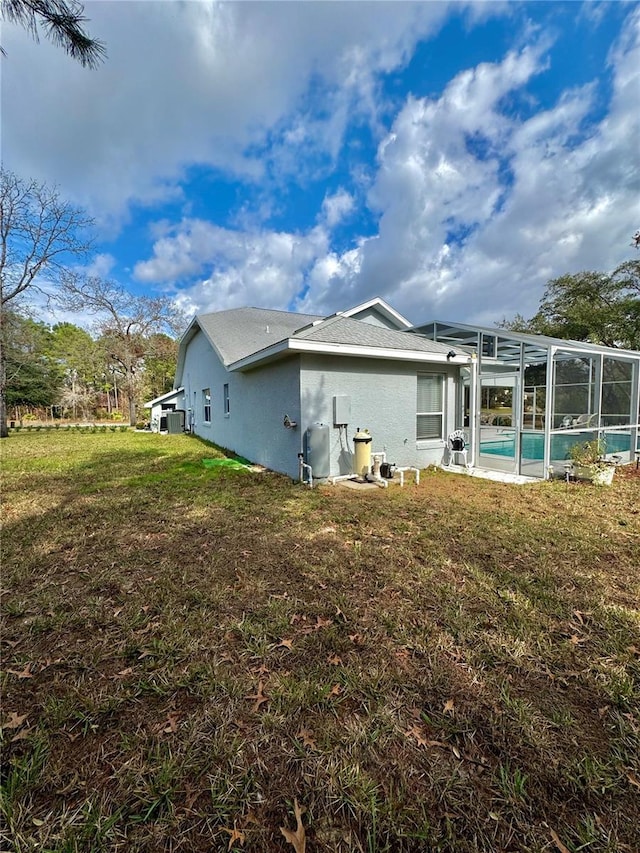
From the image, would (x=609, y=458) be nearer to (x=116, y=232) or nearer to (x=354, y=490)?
(x=354, y=490)

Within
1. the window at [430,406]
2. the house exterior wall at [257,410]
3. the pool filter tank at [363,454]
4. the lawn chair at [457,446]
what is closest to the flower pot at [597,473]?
the lawn chair at [457,446]

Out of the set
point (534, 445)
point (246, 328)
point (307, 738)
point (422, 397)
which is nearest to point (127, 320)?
point (246, 328)

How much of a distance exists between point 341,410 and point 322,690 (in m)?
5.78

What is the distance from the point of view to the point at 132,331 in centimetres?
2916

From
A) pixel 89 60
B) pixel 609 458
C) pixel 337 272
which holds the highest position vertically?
pixel 337 272

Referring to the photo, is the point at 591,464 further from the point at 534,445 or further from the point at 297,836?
the point at 297,836

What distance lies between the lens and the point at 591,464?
7.42 m

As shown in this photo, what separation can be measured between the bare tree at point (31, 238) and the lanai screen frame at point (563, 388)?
1848 cm

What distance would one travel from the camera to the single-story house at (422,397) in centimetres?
754

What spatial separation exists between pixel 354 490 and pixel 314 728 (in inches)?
203

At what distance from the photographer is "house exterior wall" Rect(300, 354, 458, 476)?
24.7 ft

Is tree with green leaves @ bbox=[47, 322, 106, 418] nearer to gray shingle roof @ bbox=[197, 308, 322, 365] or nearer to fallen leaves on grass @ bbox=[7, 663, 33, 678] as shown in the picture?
gray shingle roof @ bbox=[197, 308, 322, 365]

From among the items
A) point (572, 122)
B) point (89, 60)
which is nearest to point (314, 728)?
point (89, 60)

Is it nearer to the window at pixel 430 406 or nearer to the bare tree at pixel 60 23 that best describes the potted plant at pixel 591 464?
the window at pixel 430 406
